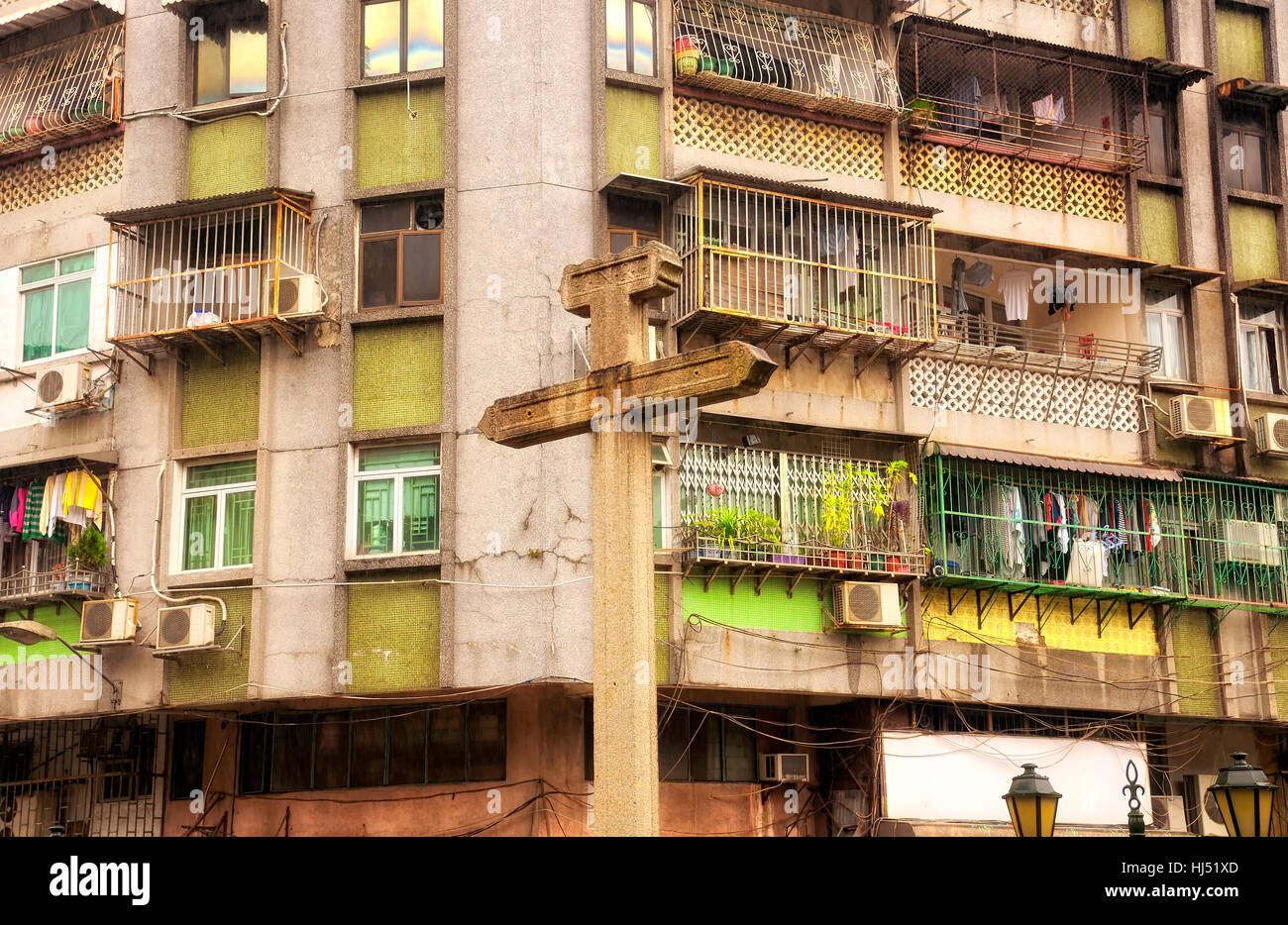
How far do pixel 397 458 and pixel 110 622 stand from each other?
11.5ft

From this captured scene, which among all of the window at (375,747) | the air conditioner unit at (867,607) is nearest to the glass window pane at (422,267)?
the window at (375,747)

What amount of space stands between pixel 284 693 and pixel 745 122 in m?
8.23

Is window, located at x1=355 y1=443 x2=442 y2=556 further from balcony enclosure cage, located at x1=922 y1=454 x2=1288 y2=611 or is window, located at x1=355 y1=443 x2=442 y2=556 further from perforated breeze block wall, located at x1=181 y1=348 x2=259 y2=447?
balcony enclosure cage, located at x1=922 y1=454 x2=1288 y2=611

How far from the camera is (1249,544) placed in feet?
65.5

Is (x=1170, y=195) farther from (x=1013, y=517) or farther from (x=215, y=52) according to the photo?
(x=215, y=52)

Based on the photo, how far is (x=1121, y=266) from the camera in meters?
20.0

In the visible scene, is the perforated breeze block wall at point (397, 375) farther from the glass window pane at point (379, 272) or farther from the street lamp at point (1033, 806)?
the street lamp at point (1033, 806)

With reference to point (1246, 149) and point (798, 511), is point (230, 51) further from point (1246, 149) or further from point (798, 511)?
point (1246, 149)

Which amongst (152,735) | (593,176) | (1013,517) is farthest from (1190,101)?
(152,735)

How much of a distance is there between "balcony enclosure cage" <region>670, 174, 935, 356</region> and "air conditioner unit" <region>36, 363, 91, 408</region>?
681 cm

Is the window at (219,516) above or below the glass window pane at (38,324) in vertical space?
below

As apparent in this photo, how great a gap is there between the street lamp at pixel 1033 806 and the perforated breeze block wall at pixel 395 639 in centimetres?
674

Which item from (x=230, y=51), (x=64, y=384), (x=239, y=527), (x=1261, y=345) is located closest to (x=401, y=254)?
(x=239, y=527)

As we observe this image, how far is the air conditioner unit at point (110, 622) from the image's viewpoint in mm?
16734
